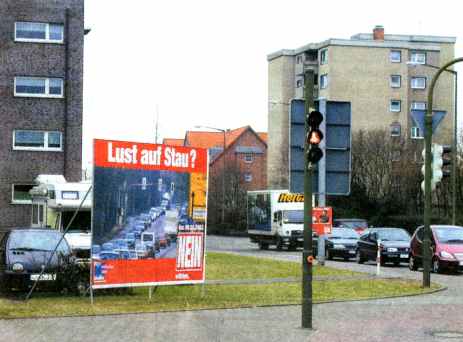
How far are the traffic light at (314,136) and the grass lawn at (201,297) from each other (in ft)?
14.1

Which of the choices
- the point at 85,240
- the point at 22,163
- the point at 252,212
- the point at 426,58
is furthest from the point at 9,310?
the point at 426,58

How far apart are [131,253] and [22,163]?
31654mm

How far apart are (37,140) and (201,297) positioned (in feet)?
103

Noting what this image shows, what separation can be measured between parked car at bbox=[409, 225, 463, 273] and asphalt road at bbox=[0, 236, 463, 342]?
1196 centimetres

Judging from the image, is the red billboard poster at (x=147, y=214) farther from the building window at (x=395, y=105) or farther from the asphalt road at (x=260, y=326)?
the building window at (x=395, y=105)

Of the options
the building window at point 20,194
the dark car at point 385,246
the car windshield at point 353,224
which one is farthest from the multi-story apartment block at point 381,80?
the dark car at point 385,246

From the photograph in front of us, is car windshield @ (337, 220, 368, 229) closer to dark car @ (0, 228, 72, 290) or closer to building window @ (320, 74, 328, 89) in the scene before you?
dark car @ (0, 228, 72, 290)

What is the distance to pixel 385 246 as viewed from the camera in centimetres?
3406

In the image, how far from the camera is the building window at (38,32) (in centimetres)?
4762

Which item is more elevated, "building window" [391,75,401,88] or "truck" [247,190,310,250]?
"building window" [391,75,401,88]

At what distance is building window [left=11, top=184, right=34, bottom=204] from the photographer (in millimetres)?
46906

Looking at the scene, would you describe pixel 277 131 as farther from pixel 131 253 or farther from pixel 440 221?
pixel 131 253

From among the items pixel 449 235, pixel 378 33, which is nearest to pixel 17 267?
pixel 449 235

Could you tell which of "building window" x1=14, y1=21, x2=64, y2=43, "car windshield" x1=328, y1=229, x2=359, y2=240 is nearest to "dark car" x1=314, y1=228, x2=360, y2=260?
"car windshield" x1=328, y1=229, x2=359, y2=240
